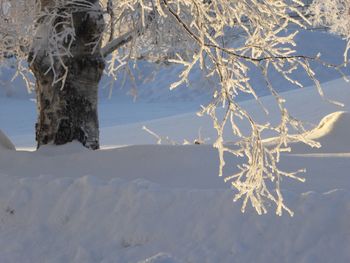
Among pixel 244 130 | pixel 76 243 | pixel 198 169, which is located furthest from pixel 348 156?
pixel 244 130

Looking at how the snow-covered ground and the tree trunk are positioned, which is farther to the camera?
the tree trunk

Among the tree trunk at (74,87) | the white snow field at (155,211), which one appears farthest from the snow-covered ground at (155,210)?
the tree trunk at (74,87)

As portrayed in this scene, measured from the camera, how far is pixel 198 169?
7.15 meters

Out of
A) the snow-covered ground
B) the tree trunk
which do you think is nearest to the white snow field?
the snow-covered ground

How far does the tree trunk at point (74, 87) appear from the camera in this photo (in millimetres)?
8383

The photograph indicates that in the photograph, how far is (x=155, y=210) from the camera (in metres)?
5.81

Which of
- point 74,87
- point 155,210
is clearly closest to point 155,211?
point 155,210

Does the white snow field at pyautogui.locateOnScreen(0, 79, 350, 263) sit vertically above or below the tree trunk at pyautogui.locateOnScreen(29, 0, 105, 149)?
below

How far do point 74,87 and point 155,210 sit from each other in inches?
121

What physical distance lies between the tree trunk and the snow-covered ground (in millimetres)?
275

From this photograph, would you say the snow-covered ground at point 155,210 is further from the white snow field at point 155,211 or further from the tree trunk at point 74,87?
the tree trunk at point 74,87

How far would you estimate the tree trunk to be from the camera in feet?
27.5

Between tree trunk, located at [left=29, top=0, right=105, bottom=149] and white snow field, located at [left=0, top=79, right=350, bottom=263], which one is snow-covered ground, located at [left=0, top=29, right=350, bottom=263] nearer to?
white snow field, located at [left=0, top=79, right=350, bottom=263]

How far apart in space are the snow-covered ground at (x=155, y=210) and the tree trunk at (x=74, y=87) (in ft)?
0.90
